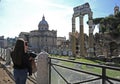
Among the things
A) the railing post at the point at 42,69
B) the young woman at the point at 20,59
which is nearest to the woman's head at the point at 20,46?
the young woman at the point at 20,59

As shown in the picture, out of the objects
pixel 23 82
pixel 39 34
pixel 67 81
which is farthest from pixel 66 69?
pixel 39 34

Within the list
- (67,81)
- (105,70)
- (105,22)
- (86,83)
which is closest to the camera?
(105,70)

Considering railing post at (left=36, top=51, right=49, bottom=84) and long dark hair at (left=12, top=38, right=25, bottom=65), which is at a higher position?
long dark hair at (left=12, top=38, right=25, bottom=65)

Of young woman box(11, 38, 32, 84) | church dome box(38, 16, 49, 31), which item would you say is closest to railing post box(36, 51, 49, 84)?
young woman box(11, 38, 32, 84)

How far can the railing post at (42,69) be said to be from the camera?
10352 mm

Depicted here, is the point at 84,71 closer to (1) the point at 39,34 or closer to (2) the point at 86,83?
(2) the point at 86,83

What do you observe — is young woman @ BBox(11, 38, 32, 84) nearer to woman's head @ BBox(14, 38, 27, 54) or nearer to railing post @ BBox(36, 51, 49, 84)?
woman's head @ BBox(14, 38, 27, 54)

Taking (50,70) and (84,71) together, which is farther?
(50,70)

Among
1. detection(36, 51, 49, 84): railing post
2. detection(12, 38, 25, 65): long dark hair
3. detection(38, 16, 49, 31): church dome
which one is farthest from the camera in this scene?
detection(38, 16, 49, 31): church dome

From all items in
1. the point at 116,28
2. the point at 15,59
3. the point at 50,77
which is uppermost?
the point at 116,28

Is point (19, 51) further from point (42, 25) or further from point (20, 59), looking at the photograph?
point (42, 25)

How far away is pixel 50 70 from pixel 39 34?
15306 cm

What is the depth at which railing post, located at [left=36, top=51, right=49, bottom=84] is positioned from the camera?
34.0 ft

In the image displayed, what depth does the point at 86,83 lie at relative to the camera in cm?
676
